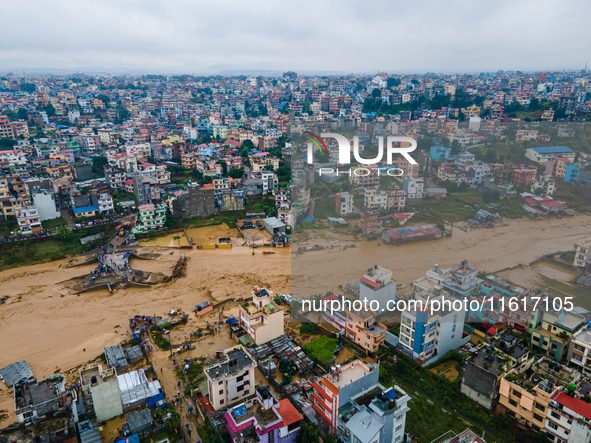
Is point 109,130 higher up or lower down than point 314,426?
higher up

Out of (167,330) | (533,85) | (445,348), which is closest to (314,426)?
(445,348)

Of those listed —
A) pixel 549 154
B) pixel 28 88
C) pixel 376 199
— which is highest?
pixel 28 88

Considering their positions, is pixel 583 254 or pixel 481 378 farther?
pixel 583 254

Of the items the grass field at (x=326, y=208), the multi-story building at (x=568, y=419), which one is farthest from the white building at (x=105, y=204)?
the multi-story building at (x=568, y=419)

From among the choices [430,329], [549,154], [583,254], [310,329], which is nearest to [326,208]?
[310,329]

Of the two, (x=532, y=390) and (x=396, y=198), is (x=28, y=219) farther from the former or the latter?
(x=532, y=390)

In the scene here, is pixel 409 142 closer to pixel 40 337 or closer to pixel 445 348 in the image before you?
pixel 445 348
